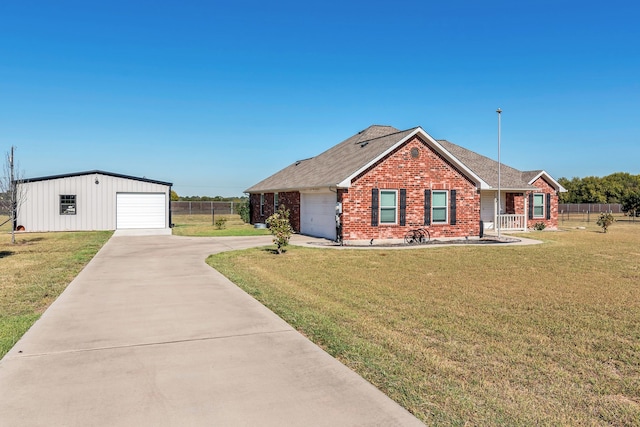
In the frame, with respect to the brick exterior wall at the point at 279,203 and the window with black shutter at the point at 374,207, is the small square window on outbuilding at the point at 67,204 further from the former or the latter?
the window with black shutter at the point at 374,207

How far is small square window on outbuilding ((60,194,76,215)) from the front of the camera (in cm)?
2688

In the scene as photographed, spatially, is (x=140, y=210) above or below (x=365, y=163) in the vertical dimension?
below

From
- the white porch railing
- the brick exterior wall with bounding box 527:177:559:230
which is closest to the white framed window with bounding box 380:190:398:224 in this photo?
the white porch railing

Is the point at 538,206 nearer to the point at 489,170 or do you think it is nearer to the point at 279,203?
the point at 489,170

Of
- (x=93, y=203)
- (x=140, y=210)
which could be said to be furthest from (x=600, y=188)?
(x=93, y=203)

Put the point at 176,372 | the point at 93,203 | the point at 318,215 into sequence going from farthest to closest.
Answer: the point at 93,203 → the point at 318,215 → the point at 176,372

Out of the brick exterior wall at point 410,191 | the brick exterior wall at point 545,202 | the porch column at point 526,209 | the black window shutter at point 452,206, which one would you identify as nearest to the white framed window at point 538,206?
the brick exterior wall at point 545,202

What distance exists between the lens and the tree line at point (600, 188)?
8369 centimetres

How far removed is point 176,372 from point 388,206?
15.2 metres

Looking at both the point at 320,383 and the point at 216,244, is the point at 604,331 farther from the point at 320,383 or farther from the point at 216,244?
the point at 216,244

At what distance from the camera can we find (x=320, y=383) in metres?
4.34

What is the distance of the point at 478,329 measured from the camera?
633 cm

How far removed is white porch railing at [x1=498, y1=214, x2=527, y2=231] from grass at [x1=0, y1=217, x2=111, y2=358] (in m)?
21.4

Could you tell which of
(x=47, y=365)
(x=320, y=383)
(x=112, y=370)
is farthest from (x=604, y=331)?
(x=47, y=365)
